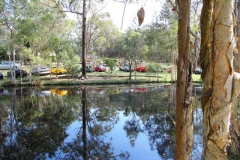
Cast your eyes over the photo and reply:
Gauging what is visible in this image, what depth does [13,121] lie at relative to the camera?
988cm

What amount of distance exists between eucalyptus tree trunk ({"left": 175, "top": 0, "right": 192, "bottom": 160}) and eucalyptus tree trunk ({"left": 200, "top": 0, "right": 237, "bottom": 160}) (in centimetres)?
10

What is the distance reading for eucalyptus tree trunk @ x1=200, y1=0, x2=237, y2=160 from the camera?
853 millimetres

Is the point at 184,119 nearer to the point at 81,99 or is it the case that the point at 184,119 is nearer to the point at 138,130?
the point at 138,130

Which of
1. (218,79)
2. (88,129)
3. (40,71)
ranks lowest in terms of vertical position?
(88,129)

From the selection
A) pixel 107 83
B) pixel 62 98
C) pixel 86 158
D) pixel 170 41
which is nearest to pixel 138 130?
pixel 86 158

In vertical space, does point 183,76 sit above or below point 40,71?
above

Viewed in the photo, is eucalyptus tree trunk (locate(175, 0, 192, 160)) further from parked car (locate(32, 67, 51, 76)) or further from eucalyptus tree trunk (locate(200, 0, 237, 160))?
parked car (locate(32, 67, 51, 76))

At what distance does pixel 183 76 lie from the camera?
825 millimetres

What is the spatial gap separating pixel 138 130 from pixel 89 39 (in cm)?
2364

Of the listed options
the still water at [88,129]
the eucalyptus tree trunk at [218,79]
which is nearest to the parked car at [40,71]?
the still water at [88,129]

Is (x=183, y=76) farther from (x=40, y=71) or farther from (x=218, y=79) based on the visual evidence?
(x=40, y=71)

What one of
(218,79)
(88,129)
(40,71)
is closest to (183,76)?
(218,79)

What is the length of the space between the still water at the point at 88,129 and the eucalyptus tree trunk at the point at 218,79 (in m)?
3.38

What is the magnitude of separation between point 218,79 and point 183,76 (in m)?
0.14
